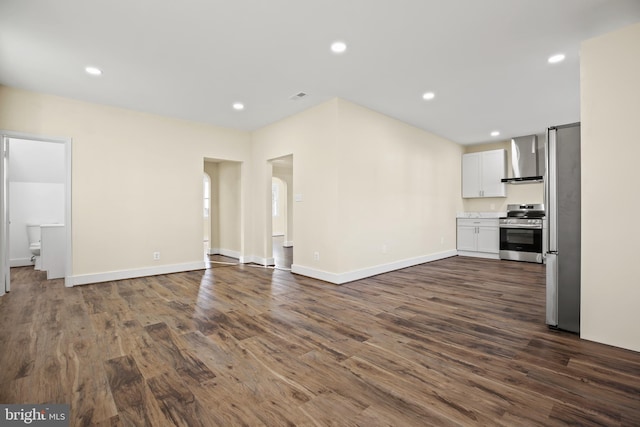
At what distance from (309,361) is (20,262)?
6450mm

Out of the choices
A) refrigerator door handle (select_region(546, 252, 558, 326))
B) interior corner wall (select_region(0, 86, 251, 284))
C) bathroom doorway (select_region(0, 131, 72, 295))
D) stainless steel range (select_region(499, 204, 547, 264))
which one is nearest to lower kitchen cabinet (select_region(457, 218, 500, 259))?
stainless steel range (select_region(499, 204, 547, 264))

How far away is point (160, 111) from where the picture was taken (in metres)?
4.52

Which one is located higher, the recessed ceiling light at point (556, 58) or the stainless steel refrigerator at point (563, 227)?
the recessed ceiling light at point (556, 58)

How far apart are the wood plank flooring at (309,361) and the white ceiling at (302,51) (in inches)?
103

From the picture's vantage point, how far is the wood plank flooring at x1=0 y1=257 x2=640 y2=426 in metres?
1.46

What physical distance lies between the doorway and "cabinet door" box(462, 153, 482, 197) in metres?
4.24

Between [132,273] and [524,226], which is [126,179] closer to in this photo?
[132,273]

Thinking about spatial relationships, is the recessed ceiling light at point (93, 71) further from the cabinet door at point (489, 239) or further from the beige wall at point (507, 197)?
the beige wall at point (507, 197)

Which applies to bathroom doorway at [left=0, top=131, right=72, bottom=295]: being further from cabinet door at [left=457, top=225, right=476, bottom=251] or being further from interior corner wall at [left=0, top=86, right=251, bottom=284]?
cabinet door at [left=457, top=225, right=476, bottom=251]

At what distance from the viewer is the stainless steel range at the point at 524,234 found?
5.66 meters

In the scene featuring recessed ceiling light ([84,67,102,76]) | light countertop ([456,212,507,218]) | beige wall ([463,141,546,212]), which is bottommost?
light countertop ([456,212,507,218])

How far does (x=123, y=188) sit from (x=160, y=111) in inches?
52.9

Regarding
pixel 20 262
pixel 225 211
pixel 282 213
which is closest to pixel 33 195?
pixel 20 262

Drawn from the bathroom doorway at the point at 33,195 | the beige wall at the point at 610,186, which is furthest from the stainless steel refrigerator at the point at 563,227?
the bathroom doorway at the point at 33,195
